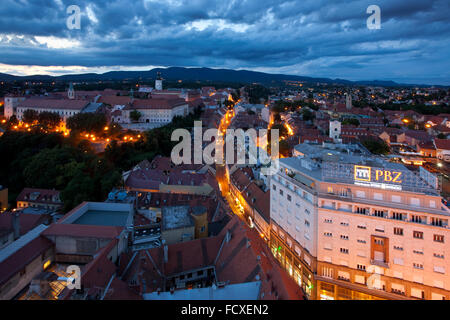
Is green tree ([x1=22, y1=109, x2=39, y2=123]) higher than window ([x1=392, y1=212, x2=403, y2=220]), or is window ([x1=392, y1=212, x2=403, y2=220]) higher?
green tree ([x1=22, y1=109, x2=39, y2=123])

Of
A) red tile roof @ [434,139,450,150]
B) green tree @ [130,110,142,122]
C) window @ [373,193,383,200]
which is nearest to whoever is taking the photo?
window @ [373,193,383,200]

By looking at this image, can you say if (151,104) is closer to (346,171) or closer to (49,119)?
(49,119)

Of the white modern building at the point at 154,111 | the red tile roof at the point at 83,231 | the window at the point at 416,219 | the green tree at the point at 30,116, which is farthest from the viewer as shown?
the white modern building at the point at 154,111

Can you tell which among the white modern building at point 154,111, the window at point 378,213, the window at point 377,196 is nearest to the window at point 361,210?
the window at point 378,213

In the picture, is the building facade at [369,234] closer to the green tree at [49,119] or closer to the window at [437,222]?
the window at [437,222]

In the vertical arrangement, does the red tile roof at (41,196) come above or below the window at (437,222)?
below

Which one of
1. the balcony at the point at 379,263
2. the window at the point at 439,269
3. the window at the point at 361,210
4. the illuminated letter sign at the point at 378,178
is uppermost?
the illuminated letter sign at the point at 378,178

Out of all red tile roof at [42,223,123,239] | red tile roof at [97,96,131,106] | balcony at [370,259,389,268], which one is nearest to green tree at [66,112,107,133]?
red tile roof at [97,96,131,106]

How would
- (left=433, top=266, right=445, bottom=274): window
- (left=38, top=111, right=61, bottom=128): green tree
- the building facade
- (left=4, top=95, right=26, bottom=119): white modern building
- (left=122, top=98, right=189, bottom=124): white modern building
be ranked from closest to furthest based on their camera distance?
(left=433, top=266, right=445, bottom=274): window → the building facade → (left=38, top=111, right=61, bottom=128): green tree → (left=4, top=95, right=26, bottom=119): white modern building → (left=122, top=98, right=189, bottom=124): white modern building

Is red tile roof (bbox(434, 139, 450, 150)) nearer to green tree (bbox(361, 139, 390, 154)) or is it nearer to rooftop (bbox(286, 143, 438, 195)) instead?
green tree (bbox(361, 139, 390, 154))

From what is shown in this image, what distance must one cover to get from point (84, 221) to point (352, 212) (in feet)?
52.5

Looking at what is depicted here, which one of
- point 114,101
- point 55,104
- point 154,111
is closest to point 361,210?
point 154,111

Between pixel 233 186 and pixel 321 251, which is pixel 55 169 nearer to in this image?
pixel 233 186

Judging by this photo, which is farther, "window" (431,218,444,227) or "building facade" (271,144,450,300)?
"building facade" (271,144,450,300)
